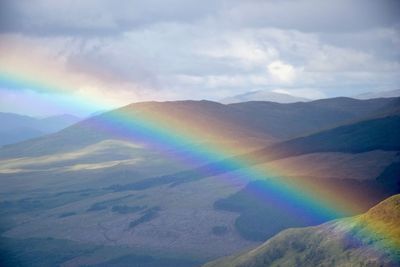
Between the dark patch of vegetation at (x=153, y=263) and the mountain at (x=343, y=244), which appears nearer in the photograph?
the mountain at (x=343, y=244)

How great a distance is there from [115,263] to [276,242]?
92.0 metres

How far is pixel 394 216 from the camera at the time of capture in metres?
106

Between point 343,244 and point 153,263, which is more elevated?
point 343,244

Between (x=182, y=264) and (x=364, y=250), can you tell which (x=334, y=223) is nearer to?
(x=364, y=250)

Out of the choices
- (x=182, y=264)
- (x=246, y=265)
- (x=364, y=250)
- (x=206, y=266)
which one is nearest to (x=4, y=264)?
(x=182, y=264)

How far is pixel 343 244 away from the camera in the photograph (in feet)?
352

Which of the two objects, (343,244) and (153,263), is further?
(153,263)

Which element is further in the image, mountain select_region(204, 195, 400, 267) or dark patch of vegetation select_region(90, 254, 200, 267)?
dark patch of vegetation select_region(90, 254, 200, 267)

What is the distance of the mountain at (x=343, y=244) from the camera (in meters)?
97.3

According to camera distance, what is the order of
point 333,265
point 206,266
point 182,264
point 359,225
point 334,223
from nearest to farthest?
point 333,265, point 359,225, point 334,223, point 206,266, point 182,264

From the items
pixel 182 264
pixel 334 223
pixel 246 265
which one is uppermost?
pixel 334 223

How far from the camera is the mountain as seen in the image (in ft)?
319

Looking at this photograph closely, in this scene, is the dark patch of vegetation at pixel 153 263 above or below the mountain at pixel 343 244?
below

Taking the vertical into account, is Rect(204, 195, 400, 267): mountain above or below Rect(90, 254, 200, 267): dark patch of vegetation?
above
